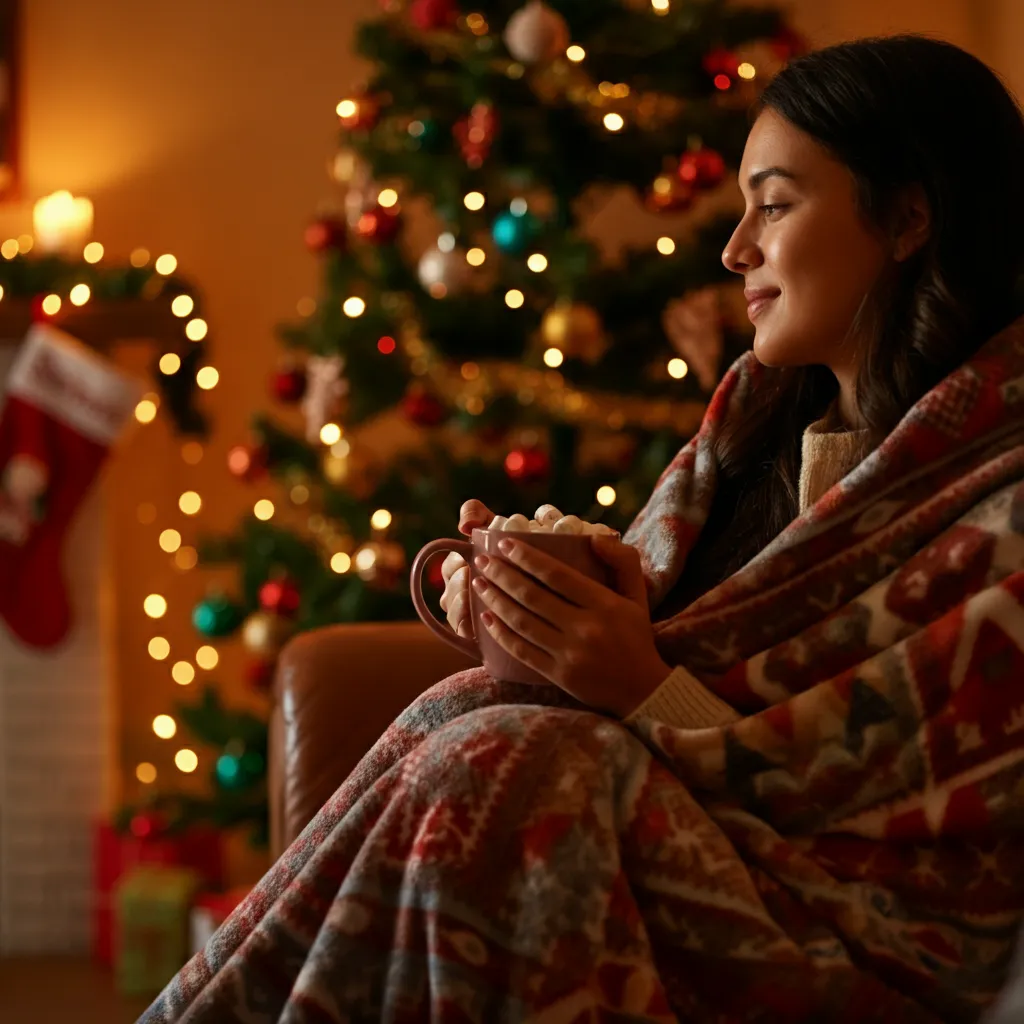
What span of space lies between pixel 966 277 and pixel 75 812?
87.2 inches

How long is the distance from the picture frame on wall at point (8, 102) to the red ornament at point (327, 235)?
0.87m

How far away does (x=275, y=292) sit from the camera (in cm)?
318

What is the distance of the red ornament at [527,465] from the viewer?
7.76 feet

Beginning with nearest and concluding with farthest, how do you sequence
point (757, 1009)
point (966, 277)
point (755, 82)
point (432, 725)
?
1. point (757, 1009)
2. point (432, 725)
3. point (966, 277)
4. point (755, 82)

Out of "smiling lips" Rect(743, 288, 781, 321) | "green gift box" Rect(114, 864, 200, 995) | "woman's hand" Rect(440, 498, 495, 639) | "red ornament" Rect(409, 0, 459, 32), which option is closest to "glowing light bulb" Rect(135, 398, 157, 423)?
"green gift box" Rect(114, 864, 200, 995)

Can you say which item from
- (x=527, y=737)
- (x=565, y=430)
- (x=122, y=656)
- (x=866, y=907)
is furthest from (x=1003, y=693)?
(x=122, y=656)

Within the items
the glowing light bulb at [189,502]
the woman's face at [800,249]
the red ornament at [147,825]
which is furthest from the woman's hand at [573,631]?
the glowing light bulb at [189,502]

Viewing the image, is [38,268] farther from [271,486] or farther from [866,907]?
[866,907]

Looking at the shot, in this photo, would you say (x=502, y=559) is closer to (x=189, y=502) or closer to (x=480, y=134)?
(x=480, y=134)

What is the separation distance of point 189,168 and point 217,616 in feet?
3.52

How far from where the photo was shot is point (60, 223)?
2891 millimetres

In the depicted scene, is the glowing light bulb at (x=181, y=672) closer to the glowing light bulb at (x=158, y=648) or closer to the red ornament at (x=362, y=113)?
the glowing light bulb at (x=158, y=648)

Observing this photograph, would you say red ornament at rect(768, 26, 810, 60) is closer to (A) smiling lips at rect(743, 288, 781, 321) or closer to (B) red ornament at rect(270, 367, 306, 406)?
(B) red ornament at rect(270, 367, 306, 406)

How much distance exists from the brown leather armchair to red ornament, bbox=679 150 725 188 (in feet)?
3.45
